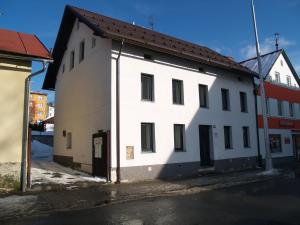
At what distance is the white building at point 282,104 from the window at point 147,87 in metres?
10.1

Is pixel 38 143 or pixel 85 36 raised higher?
pixel 85 36

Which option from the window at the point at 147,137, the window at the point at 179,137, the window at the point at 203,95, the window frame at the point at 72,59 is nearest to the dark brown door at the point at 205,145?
the window at the point at 203,95

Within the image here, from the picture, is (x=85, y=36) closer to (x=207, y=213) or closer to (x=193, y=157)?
(x=193, y=157)

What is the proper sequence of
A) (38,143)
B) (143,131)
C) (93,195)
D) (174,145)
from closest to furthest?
(93,195) → (143,131) → (174,145) → (38,143)

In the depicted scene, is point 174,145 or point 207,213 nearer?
point 207,213

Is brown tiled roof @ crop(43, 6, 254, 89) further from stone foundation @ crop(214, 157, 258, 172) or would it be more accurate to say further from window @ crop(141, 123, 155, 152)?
stone foundation @ crop(214, 157, 258, 172)

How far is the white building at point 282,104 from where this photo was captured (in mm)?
23719

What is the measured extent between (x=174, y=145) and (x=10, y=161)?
8040 millimetres

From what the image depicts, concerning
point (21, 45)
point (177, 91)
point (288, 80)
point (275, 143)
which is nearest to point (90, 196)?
point (21, 45)

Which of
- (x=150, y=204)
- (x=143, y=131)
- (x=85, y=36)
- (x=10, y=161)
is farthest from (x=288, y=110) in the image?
(x=10, y=161)

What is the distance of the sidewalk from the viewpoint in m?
8.09

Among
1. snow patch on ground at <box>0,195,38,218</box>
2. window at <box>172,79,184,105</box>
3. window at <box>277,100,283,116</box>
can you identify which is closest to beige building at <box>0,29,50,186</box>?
snow patch on ground at <box>0,195,38,218</box>

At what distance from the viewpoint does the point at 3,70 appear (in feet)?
35.1

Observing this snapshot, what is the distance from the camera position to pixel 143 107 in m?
14.5
